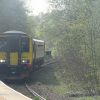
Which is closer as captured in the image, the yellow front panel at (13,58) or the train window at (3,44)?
the yellow front panel at (13,58)

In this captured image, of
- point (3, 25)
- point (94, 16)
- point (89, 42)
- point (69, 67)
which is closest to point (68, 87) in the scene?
point (69, 67)

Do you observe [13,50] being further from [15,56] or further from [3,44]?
[3,44]

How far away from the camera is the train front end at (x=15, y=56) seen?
24.8 m

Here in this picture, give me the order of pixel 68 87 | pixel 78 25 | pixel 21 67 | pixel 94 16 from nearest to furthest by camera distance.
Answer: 1. pixel 94 16
2. pixel 78 25
3. pixel 68 87
4. pixel 21 67

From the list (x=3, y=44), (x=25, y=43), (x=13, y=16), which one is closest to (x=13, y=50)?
(x=3, y=44)

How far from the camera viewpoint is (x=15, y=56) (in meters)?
24.9

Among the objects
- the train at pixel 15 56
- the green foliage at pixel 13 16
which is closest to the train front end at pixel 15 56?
the train at pixel 15 56

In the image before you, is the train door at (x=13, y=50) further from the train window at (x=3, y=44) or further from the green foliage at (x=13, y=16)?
the green foliage at (x=13, y=16)

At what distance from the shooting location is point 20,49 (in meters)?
25.1

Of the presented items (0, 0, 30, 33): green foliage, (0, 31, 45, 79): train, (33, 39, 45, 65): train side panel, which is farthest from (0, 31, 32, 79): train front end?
(0, 0, 30, 33): green foliage

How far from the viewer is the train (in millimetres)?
24766

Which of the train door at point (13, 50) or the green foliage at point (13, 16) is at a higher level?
the green foliage at point (13, 16)

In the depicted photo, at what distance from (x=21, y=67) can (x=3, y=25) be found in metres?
21.8

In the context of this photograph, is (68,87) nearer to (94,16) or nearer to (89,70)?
(89,70)
